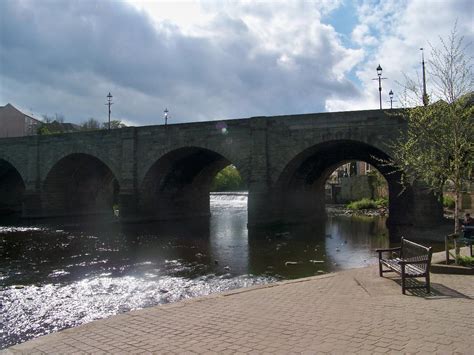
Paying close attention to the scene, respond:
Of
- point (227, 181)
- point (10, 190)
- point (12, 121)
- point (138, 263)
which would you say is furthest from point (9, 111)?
point (138, 263)

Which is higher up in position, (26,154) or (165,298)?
(26,154)

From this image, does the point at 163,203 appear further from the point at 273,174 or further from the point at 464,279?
the point at 464,279

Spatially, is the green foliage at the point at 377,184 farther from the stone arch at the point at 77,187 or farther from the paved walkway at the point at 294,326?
the paved walkway at the point at 294,326

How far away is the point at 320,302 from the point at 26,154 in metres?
37.5

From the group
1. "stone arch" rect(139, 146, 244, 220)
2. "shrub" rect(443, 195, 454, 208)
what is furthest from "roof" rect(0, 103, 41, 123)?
"shrub" rect(443, 195, 454, 208)

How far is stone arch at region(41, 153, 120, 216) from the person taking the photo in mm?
37500

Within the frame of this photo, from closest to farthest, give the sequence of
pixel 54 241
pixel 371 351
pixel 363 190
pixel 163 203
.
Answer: pixel 371 351
pixel 54 241
pixel 163 203
pixel 363 190

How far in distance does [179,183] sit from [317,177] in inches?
451

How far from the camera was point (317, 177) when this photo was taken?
33.9m

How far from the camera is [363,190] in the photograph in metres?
52.7

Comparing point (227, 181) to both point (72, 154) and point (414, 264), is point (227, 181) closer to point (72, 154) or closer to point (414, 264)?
point (72, 154)

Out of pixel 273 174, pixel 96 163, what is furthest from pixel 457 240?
pixel 96 163

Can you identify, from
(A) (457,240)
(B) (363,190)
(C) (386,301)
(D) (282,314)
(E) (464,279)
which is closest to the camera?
(D) (282,314)

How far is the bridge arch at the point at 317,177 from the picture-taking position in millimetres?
27484
